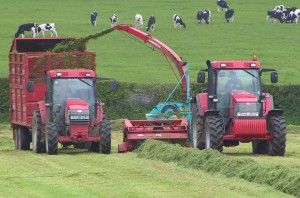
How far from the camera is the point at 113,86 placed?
2925 centimetres

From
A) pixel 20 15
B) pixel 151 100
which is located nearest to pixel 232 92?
pixel 151 100

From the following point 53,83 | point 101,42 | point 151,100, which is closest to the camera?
point 53,83

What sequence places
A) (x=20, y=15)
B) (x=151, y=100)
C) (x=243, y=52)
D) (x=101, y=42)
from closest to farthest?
(x=151, y=100) < (x=243, y=52) < (x=101, y=42) < (x=20, y=15)

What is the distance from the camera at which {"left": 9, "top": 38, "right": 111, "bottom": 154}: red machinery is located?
93.9ft

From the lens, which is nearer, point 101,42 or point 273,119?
point 273,119

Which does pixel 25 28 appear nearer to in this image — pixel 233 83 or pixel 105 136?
pixel 105 136

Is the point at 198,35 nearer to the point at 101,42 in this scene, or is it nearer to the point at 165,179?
the point at 101,42

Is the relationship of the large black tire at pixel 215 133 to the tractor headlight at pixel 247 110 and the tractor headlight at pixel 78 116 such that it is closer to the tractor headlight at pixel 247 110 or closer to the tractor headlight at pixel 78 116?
the tractor headlight at pixel 247 110

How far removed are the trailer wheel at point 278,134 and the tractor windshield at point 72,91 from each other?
488 cm

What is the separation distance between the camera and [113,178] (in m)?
21.7

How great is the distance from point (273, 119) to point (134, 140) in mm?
3949

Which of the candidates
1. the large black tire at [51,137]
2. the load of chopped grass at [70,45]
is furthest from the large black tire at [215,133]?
the load of chopped grass at [70,45]

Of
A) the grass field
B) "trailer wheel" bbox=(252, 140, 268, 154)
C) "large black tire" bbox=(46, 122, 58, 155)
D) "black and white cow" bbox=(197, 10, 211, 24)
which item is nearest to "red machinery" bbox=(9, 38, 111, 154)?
"large black tire" bbox=(46, 122, 58, 155)

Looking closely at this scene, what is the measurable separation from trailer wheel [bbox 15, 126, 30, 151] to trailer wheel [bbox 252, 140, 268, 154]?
684 cm
